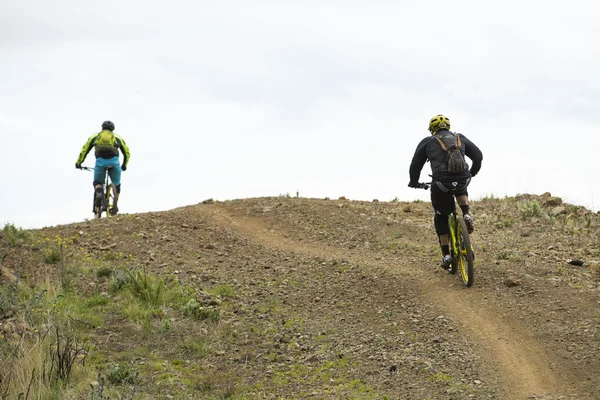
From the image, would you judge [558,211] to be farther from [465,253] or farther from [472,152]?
[465,253]

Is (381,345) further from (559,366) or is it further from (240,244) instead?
(240,244)

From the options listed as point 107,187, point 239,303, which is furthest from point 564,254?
point 107,187

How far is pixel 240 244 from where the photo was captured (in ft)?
47.9

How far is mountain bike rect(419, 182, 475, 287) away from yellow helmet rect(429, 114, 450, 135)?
2.62ft

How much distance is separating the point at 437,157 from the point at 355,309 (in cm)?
241

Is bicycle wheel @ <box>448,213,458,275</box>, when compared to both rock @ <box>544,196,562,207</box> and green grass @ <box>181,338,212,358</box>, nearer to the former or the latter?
green grass @ <box>181,338,212,358</box>

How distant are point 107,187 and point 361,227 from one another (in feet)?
19.9

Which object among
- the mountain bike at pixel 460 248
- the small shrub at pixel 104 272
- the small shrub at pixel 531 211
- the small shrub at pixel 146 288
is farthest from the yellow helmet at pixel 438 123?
the small shrub at pixel 531 211

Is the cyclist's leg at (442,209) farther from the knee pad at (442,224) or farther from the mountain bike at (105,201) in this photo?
the mountain bike at (105,201)

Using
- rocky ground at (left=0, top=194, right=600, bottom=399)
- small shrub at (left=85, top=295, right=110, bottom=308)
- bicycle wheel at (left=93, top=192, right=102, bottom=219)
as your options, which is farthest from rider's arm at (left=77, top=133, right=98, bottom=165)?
small shrub at (left=85, top=295, right=110, bottom=308)

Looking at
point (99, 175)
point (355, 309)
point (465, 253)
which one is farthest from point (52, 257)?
point (465, 253)

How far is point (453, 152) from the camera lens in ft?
35.1

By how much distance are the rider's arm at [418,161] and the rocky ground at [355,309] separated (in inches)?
59.6

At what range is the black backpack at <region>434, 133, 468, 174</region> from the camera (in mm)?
10625
